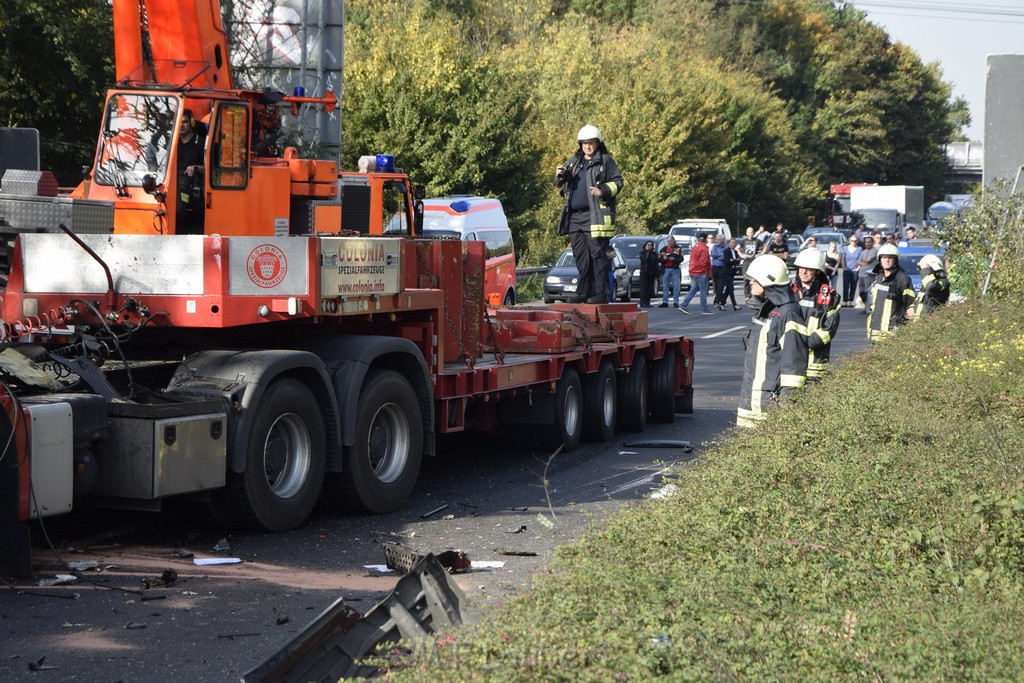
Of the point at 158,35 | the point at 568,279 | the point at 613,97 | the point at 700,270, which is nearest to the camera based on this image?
the point at 158,35

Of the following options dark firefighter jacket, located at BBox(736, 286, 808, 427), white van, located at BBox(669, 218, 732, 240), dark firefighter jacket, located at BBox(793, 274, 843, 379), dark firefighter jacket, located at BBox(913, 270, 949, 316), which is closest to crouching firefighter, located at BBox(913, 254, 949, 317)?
dark firefighter jacket, located at BBox(913, 270, 949, 316)

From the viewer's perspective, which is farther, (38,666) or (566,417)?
(566,417)

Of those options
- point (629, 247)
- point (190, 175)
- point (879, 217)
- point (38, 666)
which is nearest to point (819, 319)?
point (190, 175)

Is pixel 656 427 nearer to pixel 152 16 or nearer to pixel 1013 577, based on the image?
pixel 152 16

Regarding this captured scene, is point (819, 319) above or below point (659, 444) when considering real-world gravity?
above

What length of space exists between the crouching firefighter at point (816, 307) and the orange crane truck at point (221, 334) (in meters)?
2.62

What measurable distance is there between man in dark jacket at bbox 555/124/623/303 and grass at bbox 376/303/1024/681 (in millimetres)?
5218

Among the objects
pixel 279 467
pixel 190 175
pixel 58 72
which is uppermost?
pixel 58 72

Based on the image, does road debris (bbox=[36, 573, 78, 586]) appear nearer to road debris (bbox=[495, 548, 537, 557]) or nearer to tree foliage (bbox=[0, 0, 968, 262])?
road debris (bbox=[495, 548, 537, 557])

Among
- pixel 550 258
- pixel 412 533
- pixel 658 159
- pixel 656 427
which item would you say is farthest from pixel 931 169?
pixel 412 533

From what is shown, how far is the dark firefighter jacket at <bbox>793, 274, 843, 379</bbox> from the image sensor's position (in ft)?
31.7

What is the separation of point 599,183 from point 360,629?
30.2ft

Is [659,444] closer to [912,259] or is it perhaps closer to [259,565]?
[259,565]

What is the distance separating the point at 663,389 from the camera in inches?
604
